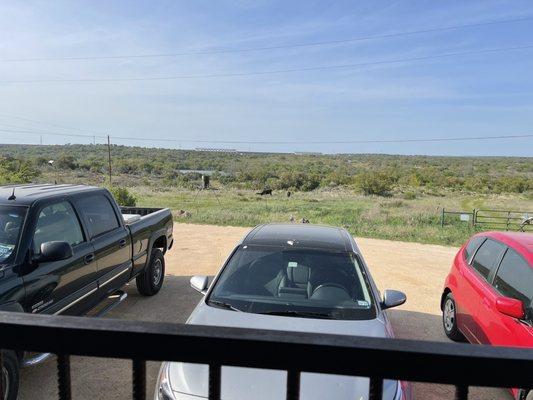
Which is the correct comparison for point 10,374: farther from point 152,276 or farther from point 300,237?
point 152,276

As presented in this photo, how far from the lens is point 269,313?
387cm

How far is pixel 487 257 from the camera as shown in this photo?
5559 millimetres

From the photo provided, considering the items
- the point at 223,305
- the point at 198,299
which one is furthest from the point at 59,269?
the point at 198,299

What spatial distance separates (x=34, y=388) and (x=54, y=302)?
83 centimetres

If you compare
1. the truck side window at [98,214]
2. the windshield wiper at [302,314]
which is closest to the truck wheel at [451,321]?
the windshield wiper at [302,314]

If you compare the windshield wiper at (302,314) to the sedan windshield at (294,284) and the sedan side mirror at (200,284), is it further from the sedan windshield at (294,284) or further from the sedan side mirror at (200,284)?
the sedan side mirror at (200,284)

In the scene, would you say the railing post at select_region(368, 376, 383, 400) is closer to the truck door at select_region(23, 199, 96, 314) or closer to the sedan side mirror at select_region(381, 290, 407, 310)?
the sedan side mirror at select_region(381, 290, 407, 310)

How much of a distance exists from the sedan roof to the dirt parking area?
172 centimetres

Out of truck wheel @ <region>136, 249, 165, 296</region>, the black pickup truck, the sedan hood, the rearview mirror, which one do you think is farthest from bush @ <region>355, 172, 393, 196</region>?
the sedan hood

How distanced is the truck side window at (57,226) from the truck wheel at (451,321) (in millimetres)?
4862

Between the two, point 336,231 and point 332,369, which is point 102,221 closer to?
point 336,231

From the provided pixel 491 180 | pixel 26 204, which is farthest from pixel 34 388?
pixel 491 180

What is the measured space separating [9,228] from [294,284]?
2.81 metres

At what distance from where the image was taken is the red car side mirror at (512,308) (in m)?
4.05
